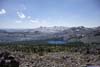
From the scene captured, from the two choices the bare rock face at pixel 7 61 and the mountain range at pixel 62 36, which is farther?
the mountain range at pixel 62 36

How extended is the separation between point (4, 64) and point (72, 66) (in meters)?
5.38

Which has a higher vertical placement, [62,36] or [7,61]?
[7,61]

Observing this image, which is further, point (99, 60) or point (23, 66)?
point (99, 60)

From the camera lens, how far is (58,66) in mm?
14672

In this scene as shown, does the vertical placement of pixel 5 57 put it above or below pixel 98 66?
above

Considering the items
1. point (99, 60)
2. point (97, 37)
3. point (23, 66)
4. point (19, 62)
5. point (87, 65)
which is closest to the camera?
point (23, 66)

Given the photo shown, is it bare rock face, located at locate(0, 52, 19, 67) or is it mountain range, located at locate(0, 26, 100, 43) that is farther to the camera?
mountain range, located at locate(0, 26, 100, 43)

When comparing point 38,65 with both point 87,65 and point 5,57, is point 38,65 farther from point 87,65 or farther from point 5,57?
point 87,65

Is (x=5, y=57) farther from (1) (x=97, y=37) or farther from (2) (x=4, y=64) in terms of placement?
(1) (x=97, y=37)

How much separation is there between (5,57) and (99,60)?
8.52m

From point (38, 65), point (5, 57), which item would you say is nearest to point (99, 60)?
point (38, 65)

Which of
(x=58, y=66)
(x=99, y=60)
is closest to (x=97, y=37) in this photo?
(x=99, y=60)

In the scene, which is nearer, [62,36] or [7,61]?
[7,61]

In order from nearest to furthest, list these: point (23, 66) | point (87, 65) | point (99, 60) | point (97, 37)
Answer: point (23, 66) → point (87, 65) → point (99, 60) → point (97, 37)
